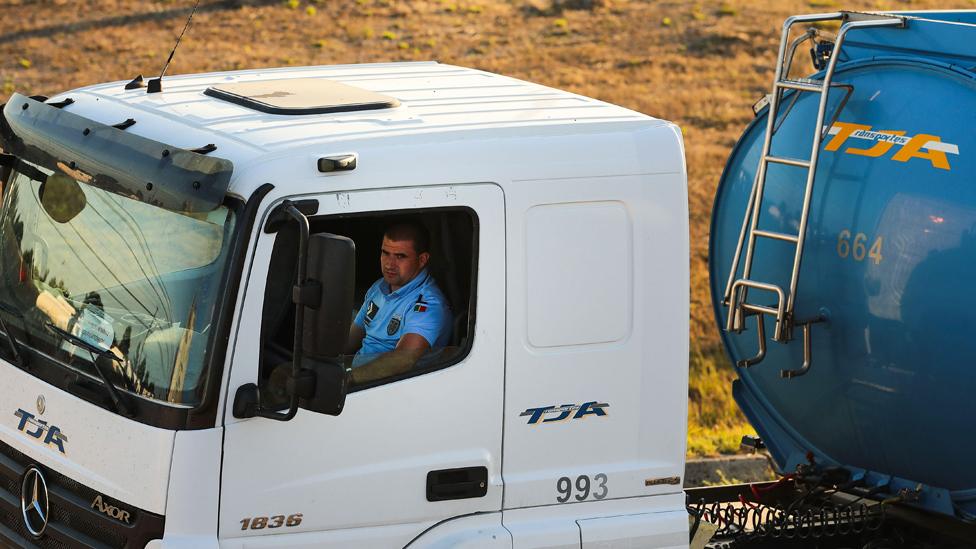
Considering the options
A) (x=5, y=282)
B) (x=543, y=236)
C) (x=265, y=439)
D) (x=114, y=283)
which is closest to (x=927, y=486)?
(x=543, y=236)

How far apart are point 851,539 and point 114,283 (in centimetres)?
327

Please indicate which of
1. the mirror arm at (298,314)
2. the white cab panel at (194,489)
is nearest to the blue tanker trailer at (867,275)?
the mirror arm at (298,314)

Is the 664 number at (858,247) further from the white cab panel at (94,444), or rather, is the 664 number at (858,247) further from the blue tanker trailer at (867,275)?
the white cab panel at (94,444)

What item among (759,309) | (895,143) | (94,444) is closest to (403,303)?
(94,444)

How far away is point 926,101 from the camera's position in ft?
16.6

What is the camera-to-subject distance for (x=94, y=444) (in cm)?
419

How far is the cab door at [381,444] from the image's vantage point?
405 cm

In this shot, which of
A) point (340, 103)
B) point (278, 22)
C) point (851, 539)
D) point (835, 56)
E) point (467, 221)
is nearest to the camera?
point (467, 221)

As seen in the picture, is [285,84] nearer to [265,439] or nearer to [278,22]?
[265,439]

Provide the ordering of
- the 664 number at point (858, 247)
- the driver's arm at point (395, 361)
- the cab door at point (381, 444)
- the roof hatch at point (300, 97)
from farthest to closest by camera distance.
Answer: the 664 number at point (858, 247) → the roof hatch at point (300, 97) → the driver's arm at point (395, 361) → the cab door at point (381, 444)

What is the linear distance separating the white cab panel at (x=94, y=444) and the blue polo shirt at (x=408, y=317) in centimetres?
78

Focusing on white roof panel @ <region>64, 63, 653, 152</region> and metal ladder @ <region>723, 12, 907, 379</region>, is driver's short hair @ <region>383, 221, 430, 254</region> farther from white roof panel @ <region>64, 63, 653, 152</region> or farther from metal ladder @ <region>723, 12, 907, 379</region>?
metal ladder @ <region>723, 12, 907, 379</region>

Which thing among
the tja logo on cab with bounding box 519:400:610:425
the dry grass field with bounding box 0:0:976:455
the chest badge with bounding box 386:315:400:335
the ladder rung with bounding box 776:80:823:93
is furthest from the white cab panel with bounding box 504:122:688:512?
the dry grass field with bounding box 0:0:976:455

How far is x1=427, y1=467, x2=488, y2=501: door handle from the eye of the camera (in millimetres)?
4340
